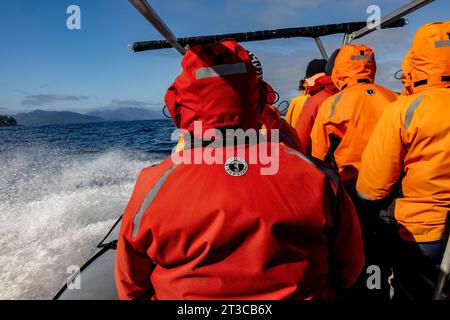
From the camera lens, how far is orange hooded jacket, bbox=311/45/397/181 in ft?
8.03

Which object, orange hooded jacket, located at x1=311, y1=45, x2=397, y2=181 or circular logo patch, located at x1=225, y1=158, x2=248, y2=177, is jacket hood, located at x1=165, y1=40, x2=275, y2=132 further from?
orange hooded jacket, located at x1=311, y1=45, x2=397, y2=181

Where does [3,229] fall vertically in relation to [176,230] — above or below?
below

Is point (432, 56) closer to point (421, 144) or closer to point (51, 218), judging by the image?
point (421, 144)

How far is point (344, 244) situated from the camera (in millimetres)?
1244

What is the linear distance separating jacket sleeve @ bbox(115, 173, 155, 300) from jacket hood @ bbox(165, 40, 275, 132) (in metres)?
0.29

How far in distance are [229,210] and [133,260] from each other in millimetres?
492

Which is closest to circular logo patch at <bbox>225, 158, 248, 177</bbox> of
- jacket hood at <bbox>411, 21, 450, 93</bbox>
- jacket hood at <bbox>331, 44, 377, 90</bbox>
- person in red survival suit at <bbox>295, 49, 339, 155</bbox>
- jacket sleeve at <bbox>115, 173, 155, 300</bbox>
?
jacket sleeve at <bbox>115, 173, 155, 300</bbox>

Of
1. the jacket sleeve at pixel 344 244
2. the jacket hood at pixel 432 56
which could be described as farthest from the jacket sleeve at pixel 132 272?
the jacket hood at pixel 432 56

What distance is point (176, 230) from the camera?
1.01 meters

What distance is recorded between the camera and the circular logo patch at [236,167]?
3.35ft

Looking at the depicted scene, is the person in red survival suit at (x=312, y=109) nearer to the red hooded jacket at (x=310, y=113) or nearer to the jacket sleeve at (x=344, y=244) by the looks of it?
the red hooded jacket at (x=310, y=113)
